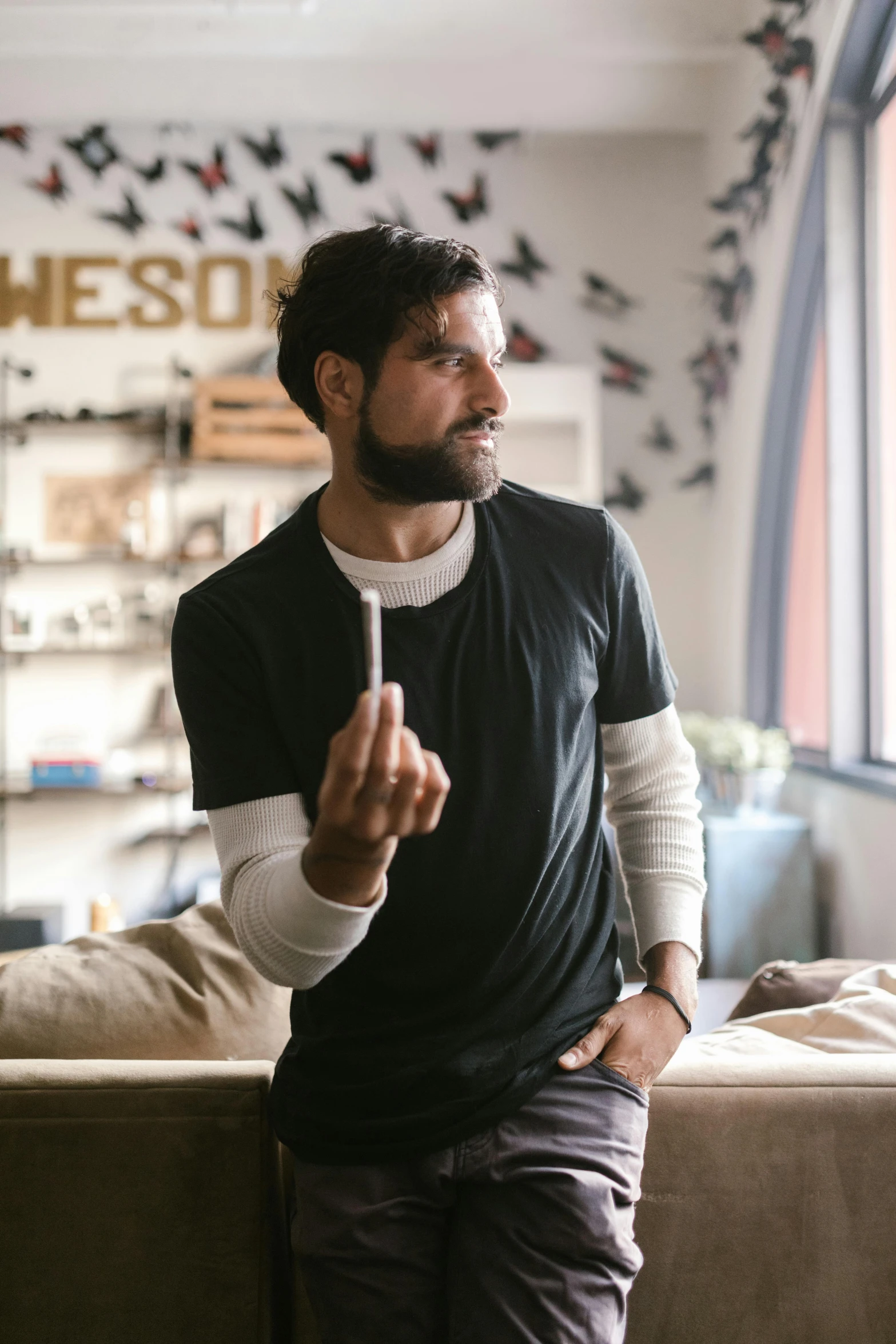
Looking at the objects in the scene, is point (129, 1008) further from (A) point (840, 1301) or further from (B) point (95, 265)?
(B) point (95, 265)

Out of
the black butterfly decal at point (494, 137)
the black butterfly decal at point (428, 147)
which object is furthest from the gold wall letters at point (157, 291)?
the black butterfly decal at point (494, 137)

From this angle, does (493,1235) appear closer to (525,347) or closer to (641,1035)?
(641,1035)

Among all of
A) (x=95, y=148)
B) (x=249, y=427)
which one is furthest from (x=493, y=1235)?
(x=95, y=148)

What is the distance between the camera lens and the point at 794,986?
1.63 m

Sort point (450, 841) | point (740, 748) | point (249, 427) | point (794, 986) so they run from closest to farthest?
1. point (450, 841)
2. point (794, 986)
3. point (740, 748)
4. point (249, 427)

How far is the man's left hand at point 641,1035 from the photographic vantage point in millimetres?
1120

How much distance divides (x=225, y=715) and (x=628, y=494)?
4.18 meters

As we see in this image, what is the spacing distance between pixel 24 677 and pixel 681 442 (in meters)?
3.10

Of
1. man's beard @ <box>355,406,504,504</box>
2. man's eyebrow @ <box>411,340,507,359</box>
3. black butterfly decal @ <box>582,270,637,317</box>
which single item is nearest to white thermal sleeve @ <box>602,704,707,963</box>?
man's beard @ <box>355,406,504,504</box>

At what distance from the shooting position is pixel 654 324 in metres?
5.12

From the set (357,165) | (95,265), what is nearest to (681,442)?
(357,165)

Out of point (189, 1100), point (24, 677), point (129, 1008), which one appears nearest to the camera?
point (189, 1100)

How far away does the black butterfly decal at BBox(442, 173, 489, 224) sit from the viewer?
16.7 ft

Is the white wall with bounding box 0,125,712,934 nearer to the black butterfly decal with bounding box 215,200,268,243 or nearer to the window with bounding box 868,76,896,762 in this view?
the black butterfly decal with bounding box 215,200,268,243
